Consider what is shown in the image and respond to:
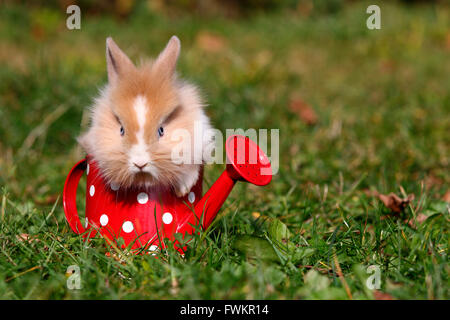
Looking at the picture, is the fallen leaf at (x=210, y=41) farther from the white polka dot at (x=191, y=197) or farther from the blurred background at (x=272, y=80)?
the white polka dot at (x=191, y=197)

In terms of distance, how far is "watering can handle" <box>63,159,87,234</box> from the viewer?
1.88 meters

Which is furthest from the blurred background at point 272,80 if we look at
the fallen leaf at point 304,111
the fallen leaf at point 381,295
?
the fallen leaf at point 381,295

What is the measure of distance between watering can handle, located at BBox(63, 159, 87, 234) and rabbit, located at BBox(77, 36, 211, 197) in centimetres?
23

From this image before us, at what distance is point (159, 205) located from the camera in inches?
68.1

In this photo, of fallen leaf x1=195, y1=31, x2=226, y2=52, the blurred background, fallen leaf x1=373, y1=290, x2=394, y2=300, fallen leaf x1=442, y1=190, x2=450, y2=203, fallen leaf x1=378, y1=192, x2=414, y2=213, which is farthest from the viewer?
fallen leaf x1=195, y1=31, x2=226, y2=52

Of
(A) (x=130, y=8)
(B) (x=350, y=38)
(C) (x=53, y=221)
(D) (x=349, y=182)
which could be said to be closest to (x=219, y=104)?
(D) (x=349, y=182)

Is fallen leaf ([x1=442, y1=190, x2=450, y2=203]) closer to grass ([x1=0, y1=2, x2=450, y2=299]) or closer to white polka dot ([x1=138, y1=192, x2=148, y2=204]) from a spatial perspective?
grass ([x1=0, y1=2, x2=450, y2=299])

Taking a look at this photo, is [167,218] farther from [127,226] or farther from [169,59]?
[169,59]

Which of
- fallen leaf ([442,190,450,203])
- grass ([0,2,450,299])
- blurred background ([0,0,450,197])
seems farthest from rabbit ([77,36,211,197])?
fallen leaf ([442,190,450,203])

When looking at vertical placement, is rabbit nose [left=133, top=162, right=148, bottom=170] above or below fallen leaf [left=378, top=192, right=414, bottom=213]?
above

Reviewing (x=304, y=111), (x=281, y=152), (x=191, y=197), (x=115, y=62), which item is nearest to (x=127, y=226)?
(x=191, y=197)

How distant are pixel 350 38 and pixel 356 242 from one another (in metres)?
5.22

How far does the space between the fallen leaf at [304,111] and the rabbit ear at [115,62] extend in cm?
243
